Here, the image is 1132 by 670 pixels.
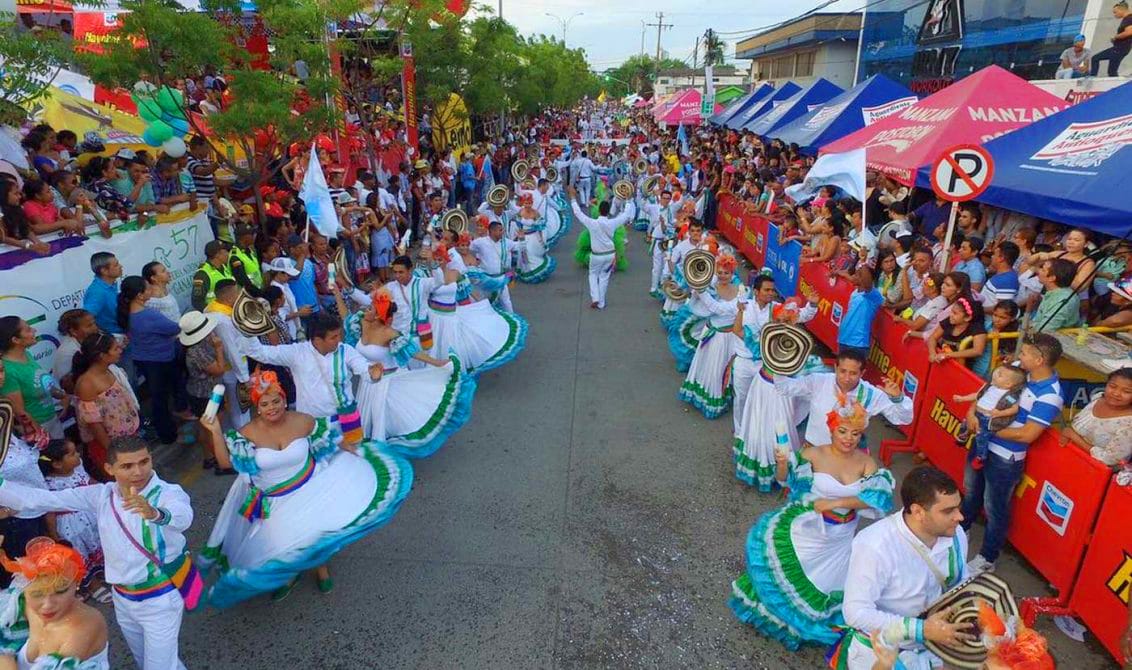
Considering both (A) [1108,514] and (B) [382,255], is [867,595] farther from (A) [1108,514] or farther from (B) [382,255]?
(B) [382,255]

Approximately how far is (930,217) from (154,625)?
32.7 ft

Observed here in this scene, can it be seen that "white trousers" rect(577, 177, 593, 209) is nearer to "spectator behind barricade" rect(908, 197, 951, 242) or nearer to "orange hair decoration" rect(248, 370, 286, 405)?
"spectator behind barricade" rect(908, 197, 951, 242)

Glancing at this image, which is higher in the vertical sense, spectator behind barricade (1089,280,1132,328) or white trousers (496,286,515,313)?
spectator behind barricade (1089,280,1132,328)

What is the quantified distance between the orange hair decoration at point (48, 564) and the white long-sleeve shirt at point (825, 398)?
14.1 ft

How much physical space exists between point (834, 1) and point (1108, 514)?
1868cm

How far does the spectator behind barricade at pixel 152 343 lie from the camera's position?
569cm

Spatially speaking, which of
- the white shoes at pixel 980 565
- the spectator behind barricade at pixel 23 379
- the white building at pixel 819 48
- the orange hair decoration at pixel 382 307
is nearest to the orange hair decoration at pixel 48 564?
the spectator behind barricade at pixel 23 379

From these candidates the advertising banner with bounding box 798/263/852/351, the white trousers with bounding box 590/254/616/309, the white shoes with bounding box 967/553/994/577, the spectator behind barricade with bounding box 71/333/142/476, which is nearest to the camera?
the white shoes with bounding box 967/553/994/577

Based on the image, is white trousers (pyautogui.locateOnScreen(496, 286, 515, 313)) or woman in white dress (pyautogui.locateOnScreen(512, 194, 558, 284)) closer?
white trousers (pyautogui.locateOnScreen(496, 286, 515, 313))

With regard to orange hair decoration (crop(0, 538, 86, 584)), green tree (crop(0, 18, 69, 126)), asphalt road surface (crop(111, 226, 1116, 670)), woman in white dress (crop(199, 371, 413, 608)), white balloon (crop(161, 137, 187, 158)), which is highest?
green tree (crop(0, 18, 69, 126))

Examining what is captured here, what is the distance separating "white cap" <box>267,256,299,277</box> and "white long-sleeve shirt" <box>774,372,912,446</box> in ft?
16.2

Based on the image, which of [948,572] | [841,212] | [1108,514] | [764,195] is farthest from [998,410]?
[764,195]

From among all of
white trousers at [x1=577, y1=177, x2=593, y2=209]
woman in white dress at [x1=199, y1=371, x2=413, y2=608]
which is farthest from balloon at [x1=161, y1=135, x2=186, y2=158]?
white trousers at [x1=577, y1=177, x2=593, y2=209]

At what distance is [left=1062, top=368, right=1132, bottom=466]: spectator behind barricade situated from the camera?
388 cm
